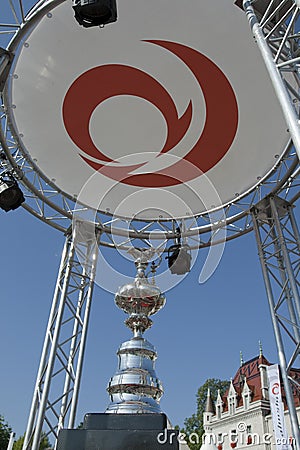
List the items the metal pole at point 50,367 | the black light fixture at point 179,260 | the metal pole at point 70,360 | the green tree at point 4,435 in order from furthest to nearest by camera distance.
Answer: the green tree at point 4,435 < the black light fixture at point 179,260 < the metal pole at point 70,360 < the metal pole at point 50,367

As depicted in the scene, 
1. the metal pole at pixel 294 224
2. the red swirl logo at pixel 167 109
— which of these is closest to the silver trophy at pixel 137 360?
the red swirl logo at pixel 167 109

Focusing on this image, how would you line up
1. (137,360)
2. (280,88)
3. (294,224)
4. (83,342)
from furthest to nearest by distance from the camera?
(294,224)
(83,342)
(137,360)
(280,88)

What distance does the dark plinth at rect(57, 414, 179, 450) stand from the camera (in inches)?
161

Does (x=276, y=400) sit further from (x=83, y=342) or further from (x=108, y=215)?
(x=108, y=215)

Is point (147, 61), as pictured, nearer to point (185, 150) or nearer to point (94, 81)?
point (94, 81)

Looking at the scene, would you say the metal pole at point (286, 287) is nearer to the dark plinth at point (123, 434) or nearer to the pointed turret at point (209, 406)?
the dark plinth at point (123, 434)

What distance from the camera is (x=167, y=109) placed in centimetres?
952

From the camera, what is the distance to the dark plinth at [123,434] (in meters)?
4.08

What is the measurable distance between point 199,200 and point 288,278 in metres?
3.47

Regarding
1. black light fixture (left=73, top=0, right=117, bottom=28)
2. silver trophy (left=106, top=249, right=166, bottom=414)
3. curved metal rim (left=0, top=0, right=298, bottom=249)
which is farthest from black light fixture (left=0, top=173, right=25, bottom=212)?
black light fixture (left=73, top=0, right=117, bottom=28)

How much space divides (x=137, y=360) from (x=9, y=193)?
559cm

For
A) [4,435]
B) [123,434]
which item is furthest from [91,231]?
[4,435]

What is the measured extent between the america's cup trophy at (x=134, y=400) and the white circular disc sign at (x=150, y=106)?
3739 mm

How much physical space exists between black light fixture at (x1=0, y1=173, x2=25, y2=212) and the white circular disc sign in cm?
103
